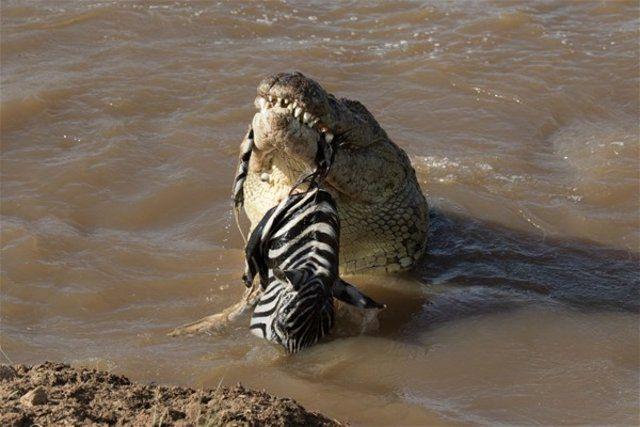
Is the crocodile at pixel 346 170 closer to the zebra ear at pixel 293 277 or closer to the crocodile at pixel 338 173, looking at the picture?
the crocodile at pixel 338 173

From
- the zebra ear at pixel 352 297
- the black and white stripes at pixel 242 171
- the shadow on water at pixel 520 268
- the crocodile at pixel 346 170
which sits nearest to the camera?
the zebra ear at pixel 352 297

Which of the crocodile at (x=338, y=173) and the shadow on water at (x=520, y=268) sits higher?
the crocodile at (x=338, y=173)

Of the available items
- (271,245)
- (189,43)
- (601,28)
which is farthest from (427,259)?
(601,28)

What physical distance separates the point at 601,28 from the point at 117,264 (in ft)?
20.3

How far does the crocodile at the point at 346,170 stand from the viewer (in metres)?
4.51

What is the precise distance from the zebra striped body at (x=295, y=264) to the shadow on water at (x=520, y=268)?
3.32ft

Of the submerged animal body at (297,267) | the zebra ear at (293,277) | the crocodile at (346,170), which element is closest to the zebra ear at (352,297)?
the submerged animal body at (297,267)

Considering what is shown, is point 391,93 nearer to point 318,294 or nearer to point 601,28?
point 601,28

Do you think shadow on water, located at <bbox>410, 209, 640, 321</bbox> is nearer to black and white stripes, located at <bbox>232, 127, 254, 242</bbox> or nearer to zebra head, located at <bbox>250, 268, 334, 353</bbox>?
zebra head, located at <bbox>250, 268, 334, 353</bbox>

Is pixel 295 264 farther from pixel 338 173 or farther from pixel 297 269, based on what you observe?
pixel 338 173

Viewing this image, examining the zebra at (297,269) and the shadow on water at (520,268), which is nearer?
the zebra at (297,269)

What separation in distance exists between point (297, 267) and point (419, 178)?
2.77 m

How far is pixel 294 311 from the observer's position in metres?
4.35

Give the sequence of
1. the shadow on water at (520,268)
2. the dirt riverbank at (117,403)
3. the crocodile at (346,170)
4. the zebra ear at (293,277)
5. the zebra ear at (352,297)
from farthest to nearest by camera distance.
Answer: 1. the shadow on water at (520,268)
2. the crocodile at (346,170)
3. the zebra ear at (352,297)
4. the zebra ear at (293,277)
5. the dirt riverbank at (117,403)
